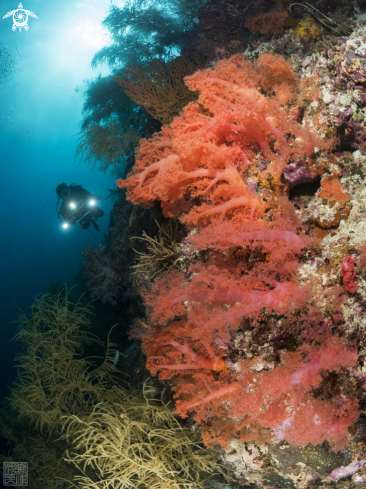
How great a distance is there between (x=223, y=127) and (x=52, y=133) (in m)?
26.5

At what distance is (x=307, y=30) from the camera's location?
3.07 meters

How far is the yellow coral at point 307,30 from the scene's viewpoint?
9.85 ft

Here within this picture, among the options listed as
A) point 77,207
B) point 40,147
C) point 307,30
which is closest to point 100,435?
point 307,30

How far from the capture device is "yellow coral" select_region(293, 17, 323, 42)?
300 centimetres

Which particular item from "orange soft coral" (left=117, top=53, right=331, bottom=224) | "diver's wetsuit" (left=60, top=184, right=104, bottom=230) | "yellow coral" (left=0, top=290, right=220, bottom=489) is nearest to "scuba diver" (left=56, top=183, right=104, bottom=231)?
"diver's wetsuit" (left=60, top=184, right=104, bottom=230)

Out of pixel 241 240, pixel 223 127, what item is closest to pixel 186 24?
pixel 223 127

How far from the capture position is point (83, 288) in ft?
29.9

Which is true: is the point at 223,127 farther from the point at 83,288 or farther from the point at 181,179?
the point at 83,288

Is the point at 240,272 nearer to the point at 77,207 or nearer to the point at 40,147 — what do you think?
the point at 77,207

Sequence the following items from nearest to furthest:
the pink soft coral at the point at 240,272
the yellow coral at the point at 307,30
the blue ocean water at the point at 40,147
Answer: the pink soft coral at the point at 240,272, the yellow coral at the point at 307,30, the blue ocean water at the point at 40,147

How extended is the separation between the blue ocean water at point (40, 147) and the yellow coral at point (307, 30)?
11955 millimetres

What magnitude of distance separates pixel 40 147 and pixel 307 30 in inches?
1072

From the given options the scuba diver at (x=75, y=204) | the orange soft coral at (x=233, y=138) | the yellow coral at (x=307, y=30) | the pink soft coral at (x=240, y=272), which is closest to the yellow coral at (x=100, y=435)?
the pink soft coral at (x=240, y=272)

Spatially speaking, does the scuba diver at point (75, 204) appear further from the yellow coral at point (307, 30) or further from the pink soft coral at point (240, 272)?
the yellow coral at point (307, 30)
